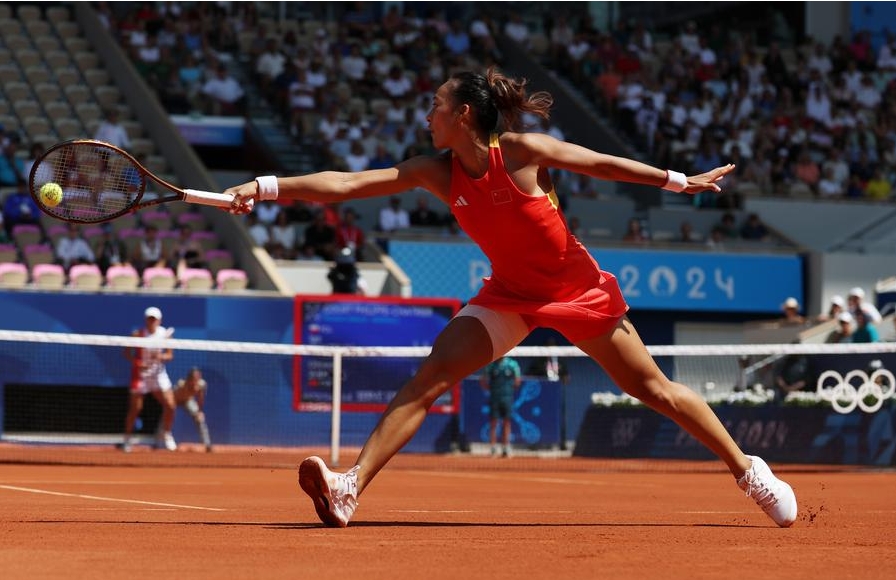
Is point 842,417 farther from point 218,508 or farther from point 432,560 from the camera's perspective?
point 432,560

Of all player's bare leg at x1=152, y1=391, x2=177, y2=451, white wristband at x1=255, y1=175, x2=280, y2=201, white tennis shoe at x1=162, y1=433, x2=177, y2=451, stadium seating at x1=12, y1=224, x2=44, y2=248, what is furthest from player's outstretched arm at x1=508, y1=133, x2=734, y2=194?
stadium seating at x1=12, y1=224, x2=44, y2=248

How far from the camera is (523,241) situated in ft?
22.6

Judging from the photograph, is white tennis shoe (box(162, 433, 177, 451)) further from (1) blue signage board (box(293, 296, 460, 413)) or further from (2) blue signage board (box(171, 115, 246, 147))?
(2) blue signage board (box(171, 115, 246, 147))

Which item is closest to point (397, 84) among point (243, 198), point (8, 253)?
point (8, 253)

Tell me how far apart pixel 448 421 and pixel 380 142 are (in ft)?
23.7

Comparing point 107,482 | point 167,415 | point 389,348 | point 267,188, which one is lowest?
point 167,415

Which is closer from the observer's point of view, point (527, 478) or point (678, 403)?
point (678, 403)

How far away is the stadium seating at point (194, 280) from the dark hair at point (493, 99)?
47.4 ft

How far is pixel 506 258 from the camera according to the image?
6.97 m

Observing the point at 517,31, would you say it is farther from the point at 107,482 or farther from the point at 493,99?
the point at 493,99

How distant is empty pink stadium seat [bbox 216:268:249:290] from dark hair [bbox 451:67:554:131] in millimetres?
14721

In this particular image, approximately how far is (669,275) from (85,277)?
9.41m

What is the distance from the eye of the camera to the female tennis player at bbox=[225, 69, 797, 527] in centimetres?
681

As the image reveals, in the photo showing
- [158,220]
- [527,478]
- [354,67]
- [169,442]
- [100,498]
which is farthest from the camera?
[354,67]
